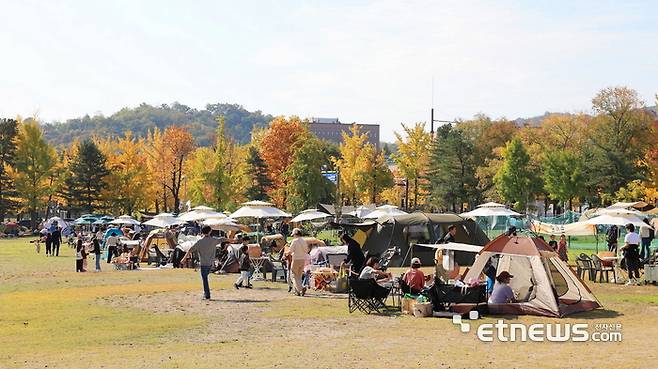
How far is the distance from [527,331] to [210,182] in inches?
2106

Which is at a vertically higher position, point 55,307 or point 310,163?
point 310,163

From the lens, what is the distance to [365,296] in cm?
1602

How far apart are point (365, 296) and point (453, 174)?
4983cm

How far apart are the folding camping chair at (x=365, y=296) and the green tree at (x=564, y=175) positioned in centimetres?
4968

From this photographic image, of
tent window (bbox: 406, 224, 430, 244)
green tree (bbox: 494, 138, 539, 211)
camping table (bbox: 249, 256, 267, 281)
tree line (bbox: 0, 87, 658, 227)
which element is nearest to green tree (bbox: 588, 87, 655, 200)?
tree line (bbox: 0, 87, 658, 227)

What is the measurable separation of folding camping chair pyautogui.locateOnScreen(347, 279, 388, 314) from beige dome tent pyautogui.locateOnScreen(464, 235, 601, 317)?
226cm

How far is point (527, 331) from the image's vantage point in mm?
13414

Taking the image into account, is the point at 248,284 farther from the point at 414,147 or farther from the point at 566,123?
the point at 566,123

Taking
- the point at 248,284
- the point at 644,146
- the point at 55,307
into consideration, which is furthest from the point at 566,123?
the point at 55,307

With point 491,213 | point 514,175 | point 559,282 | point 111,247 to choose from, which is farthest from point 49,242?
point 514,175

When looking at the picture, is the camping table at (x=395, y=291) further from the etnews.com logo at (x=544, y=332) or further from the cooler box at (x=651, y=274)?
the cooler box at (x=651, y=274)

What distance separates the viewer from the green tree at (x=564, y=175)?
62.9 meters

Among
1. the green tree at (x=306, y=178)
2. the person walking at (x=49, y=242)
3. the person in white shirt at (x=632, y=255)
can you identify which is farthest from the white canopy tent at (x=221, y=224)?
the green tree at (x=306, y=178)

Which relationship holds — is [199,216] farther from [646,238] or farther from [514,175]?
[514,175]
